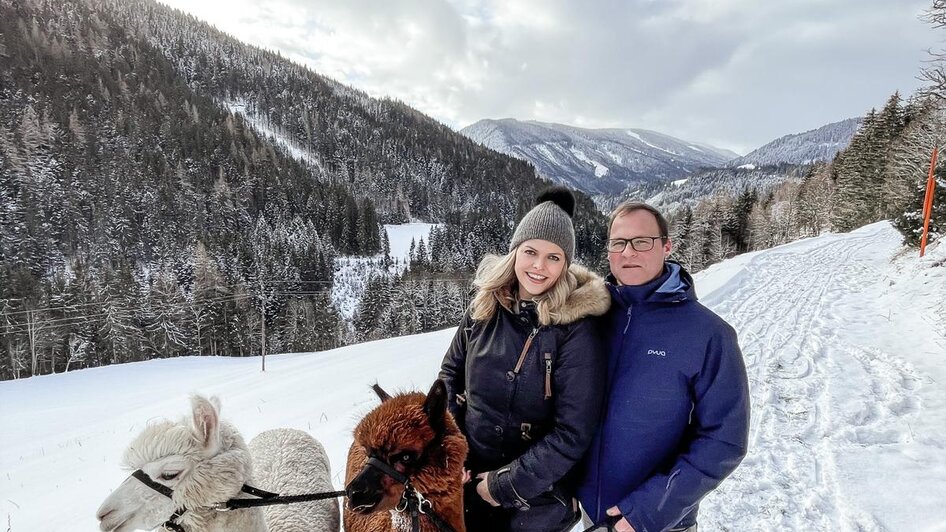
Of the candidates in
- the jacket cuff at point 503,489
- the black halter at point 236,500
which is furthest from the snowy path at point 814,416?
the black halter at point 236,500

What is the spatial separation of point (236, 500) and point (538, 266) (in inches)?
72.4

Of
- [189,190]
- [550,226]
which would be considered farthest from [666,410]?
[189,190]

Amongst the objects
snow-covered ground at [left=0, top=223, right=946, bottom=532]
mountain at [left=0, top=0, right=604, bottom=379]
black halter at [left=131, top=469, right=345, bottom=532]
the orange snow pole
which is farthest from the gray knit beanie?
the orange snow pole

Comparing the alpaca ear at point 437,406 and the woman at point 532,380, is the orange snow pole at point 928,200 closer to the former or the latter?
the woman at point 532,380

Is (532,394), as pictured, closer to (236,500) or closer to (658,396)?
(658,396)

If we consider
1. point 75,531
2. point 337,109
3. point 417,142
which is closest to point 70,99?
point 337,109

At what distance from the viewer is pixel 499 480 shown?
5.89 ft

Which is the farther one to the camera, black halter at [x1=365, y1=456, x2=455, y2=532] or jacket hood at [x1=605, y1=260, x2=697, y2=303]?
jacket hood at [x1=605, y1=260, x2=697, y2=303]

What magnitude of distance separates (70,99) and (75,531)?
132 meters

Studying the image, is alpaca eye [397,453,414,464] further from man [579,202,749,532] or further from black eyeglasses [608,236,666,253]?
black eyeglasses [608,236,666,253]

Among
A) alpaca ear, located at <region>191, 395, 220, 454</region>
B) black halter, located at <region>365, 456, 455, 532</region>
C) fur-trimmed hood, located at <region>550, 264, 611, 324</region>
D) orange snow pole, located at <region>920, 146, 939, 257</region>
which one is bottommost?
black halter, located at <region>365, 456, 455, 532</region>

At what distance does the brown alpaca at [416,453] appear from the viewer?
1477mm

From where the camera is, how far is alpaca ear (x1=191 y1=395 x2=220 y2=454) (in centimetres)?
188

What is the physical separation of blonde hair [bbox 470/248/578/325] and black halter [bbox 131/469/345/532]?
1045 millimetres
